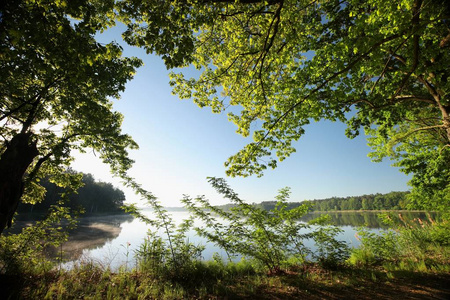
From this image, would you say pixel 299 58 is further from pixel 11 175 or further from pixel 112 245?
pixel 112 245

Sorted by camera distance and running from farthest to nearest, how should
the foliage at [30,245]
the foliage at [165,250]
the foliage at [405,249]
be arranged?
the foliage at [405,249], the foliage at [165,250], the foliage at [30,245]

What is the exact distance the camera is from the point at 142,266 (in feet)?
19.1

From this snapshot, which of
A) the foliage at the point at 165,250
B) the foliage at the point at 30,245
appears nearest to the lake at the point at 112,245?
the foliage at the point at 165,250

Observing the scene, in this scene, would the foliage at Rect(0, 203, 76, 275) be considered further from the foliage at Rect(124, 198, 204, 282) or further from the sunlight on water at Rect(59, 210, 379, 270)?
the foliage at Rect(124, 198, 204, 282)

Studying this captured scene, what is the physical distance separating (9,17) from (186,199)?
5549mm

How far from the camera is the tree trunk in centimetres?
582

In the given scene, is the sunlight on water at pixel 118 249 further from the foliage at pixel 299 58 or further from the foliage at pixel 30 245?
the foliage at pixel 299 58

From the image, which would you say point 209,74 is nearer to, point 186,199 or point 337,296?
point 186,199

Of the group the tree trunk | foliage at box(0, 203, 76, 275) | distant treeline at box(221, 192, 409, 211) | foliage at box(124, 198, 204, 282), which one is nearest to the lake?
foliage at box(124, 198, 204, 282)

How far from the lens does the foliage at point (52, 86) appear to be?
11.2 ft

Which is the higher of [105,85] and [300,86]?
[105,85]

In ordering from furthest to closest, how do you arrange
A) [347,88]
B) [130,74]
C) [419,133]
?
[419,133] → [130,74] → [347,88]

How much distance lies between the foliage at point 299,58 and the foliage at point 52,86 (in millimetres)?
1200

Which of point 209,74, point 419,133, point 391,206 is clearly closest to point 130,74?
point 209,74
